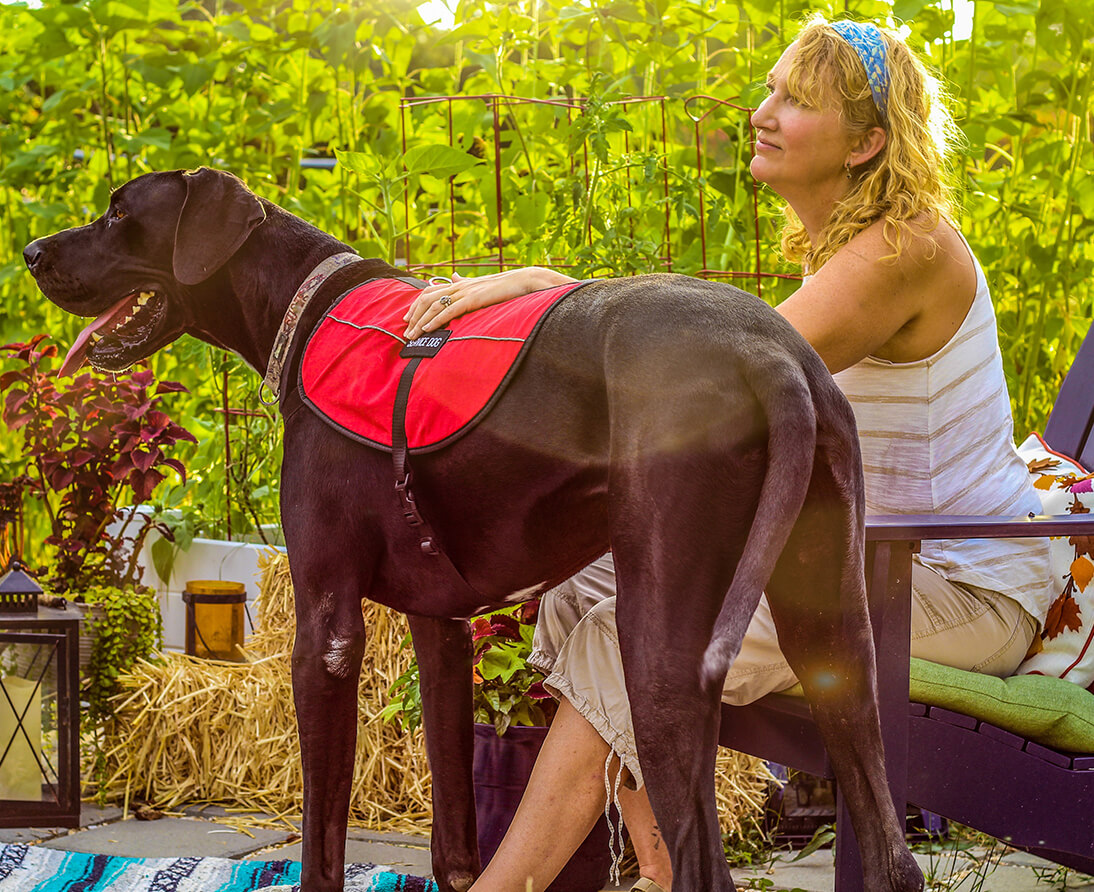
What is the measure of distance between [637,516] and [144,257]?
924 millimetres

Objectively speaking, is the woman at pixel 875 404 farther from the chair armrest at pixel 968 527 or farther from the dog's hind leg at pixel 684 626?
the dog's hind leg at pixel 684 626

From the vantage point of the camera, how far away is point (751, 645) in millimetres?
1686

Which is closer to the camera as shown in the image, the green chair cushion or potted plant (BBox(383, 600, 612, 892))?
the green chair cushion

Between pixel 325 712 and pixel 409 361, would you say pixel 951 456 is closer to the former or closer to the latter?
pixel 409 361

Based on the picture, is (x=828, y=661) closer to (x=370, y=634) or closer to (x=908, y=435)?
(x=908, y=435)

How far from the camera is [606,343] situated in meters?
1.31

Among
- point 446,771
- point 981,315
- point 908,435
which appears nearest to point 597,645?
point 446,771

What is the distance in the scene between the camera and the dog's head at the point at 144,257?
173cm

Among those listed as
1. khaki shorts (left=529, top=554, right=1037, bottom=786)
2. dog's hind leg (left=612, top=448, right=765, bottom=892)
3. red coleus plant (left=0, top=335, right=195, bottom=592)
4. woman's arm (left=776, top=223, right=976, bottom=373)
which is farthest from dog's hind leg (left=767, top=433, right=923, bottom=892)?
red coleus plant (left=0, top=335, right=195, bottom=592)

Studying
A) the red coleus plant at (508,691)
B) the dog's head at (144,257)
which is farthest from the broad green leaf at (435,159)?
the red coleus plant at (508,691)

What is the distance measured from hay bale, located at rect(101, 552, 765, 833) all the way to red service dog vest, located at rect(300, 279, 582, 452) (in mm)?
1295

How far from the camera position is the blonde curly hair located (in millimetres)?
1842

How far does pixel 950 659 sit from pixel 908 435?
1.10ft

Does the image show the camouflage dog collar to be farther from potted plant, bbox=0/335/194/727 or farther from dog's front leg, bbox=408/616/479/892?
potted plant, bbox=0/335/194/727
